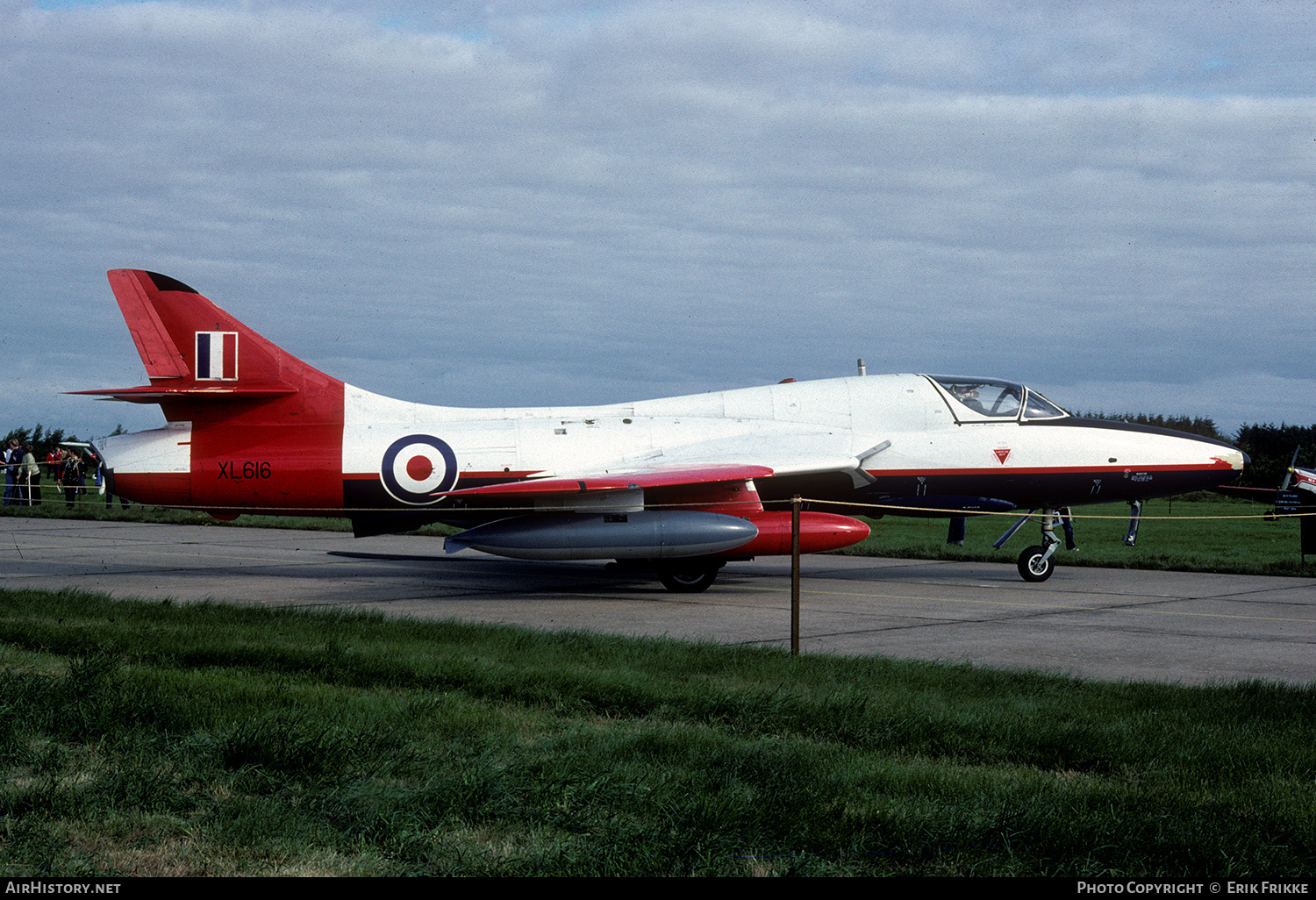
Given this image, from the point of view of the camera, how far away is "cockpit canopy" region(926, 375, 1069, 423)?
15031 millimetres

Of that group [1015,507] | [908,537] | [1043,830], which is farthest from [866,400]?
[1043,830]

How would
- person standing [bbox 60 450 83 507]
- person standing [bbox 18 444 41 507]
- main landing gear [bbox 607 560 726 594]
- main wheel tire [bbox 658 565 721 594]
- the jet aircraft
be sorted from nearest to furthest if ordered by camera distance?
1. the jet aircraft
2. main landing gear [bbox 607 560 726 594]
3. main wheel tire [bbox 658 565 721 594]
4. person standing [bbox 18 444 41 507]
5. person standing [bbox 60 450 83 507]

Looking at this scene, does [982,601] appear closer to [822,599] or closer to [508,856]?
[822,599]

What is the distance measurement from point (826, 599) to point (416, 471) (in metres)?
5.28

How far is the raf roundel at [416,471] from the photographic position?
45.9 feet

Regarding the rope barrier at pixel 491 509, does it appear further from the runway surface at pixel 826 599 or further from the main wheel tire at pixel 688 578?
the runway surface at pixel 826 599

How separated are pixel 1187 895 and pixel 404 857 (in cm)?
258

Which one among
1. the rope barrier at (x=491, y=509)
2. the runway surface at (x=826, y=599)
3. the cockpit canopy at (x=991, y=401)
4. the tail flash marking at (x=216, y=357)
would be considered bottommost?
the runway surface at (x=826, y=599)

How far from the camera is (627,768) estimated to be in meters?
4.92

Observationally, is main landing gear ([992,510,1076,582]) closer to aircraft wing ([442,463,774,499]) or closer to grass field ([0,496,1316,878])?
aircraft wing ([442,463,774,499])

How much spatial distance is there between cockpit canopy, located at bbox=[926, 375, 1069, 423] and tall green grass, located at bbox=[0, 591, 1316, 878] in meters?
7.90

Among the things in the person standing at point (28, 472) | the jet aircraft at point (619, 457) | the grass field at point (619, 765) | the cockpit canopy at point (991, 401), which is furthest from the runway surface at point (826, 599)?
the person standing at point (28, 472)

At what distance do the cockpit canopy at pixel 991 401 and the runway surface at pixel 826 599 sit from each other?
2219 millimetres

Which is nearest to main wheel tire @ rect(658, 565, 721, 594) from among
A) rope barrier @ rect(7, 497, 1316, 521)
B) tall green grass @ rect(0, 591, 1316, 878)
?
rope barrier @ rect(7, 497, 1316, 521)
